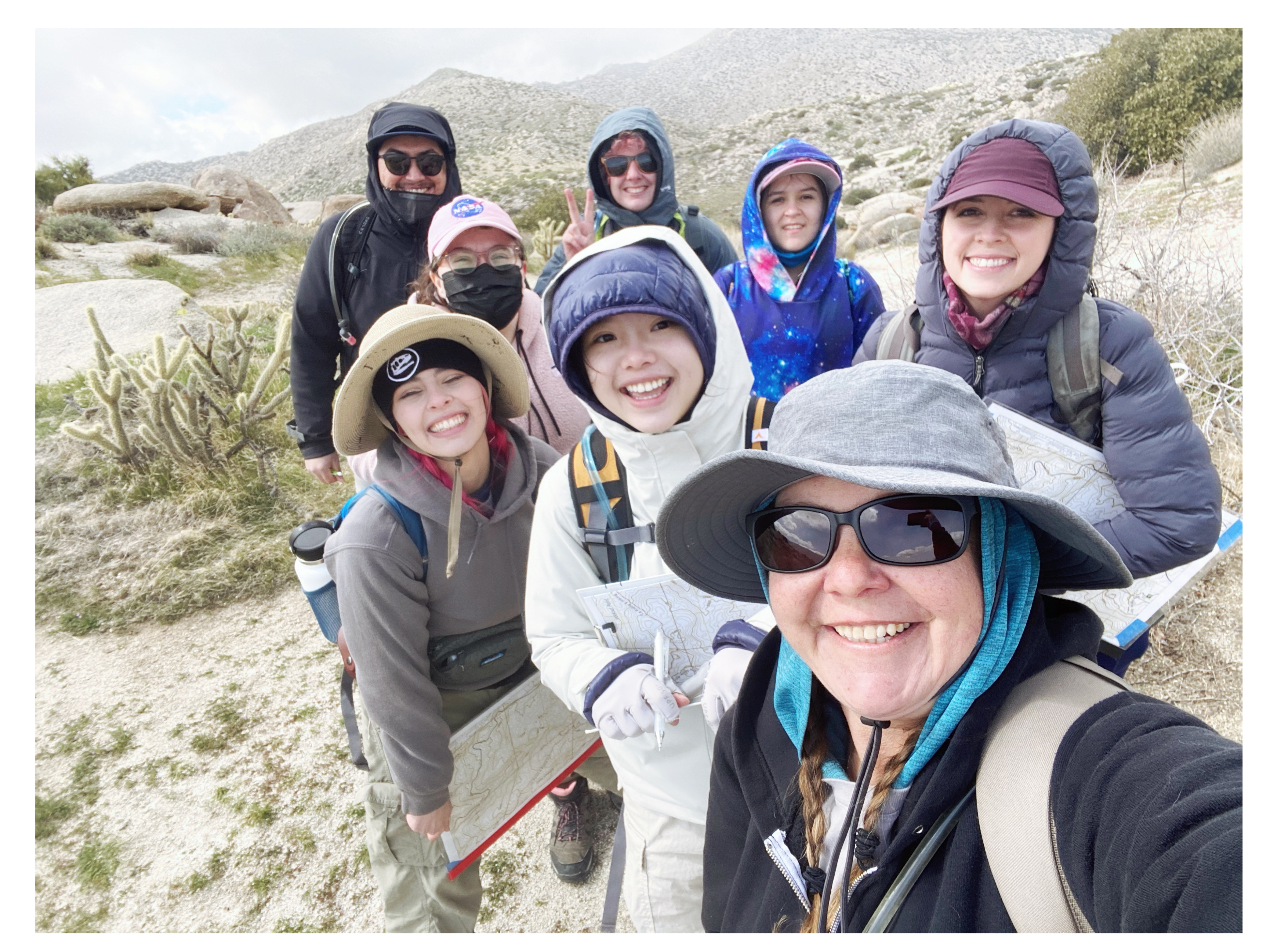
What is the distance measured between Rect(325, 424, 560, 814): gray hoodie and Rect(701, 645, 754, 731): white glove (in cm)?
81

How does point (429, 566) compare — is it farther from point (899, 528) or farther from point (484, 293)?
point (899, 528)

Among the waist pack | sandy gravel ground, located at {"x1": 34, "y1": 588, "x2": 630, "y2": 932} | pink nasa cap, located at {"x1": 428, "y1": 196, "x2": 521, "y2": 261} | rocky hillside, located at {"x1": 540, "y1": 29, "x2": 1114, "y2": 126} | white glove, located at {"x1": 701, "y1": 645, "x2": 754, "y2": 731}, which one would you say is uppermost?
rocky hillside, located at {"x1": 540, "y1": 29, "x2": 1114, "y2": 126}

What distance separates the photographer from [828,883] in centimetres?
107

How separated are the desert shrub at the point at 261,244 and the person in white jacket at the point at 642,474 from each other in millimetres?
15665

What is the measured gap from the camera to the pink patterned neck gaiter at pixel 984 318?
1.78 m

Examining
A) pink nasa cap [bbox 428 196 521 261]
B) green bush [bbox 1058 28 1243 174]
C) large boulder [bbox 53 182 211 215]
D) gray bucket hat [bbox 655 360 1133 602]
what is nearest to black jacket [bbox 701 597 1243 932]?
gray bucket hat [bbox 655 360 1133 602]

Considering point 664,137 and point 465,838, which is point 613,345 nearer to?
point 465,838

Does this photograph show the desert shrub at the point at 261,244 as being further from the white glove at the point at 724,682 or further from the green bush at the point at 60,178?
the white glove at the point at 724,682

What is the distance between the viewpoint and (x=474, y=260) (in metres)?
2.59

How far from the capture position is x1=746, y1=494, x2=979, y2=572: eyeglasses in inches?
35.7

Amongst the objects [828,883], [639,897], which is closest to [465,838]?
[639,897]

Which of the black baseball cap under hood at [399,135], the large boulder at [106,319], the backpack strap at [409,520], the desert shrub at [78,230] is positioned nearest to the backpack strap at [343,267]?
the black baseball cap under hood at [399,135]

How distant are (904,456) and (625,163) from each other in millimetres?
3126

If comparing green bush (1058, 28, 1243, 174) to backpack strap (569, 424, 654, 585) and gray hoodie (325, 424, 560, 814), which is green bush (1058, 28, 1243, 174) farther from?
gray hoodie (325, 424, 560, 814)
